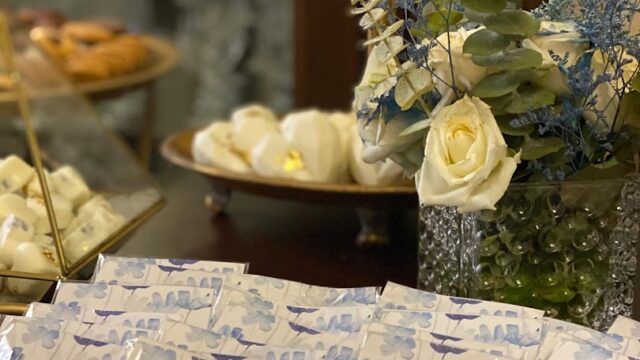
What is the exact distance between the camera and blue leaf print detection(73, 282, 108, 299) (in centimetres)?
67

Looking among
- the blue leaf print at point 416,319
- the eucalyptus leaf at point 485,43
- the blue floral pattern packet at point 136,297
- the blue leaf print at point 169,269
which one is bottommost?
the blue leaf print at point 169,269

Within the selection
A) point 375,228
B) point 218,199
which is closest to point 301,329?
point 375,228

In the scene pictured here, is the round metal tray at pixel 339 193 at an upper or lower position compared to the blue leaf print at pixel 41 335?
lower

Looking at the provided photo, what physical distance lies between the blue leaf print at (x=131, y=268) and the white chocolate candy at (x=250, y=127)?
474 mm

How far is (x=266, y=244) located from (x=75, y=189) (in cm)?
22

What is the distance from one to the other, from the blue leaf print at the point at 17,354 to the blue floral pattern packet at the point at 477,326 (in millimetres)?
211

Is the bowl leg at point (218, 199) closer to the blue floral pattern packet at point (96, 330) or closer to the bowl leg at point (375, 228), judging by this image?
the bowl leg at point (375, 228)

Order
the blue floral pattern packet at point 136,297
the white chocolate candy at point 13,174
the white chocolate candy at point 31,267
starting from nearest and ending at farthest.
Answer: the blue floral pattern packet at point 136,297 < the white chocolate candy at point 31,267 < the white chocolate candy at point 13,174

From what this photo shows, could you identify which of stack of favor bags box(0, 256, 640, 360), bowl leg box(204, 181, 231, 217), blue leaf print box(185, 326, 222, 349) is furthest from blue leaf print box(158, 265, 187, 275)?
bowl leg box(204, 181, 231, 217)

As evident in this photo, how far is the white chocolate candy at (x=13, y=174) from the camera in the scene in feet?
2.91

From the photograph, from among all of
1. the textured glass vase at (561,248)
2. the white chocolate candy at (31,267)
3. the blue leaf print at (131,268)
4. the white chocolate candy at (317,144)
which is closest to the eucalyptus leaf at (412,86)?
the textured glass vase at (561,248)

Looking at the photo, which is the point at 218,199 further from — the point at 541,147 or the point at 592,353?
the point at 592,353

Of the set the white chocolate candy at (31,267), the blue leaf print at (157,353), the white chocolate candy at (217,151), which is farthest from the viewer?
the white chocolate candy at (217,151)

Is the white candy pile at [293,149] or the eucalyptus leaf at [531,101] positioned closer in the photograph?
Answer: the eucalyptus leaf at [531,101]
